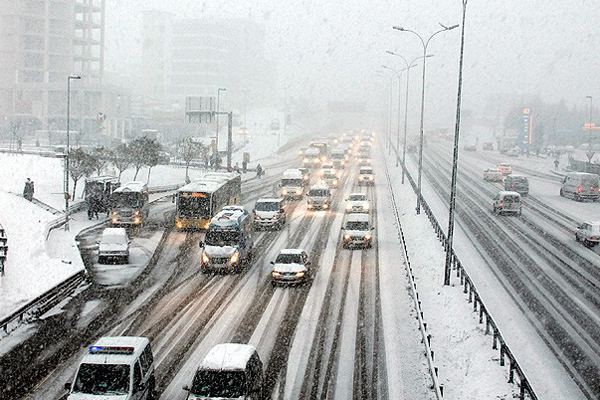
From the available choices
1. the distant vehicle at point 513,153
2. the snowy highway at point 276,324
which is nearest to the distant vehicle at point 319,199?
the snowy highway at point 276,324

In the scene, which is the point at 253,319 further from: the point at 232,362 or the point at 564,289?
the point at 564,289

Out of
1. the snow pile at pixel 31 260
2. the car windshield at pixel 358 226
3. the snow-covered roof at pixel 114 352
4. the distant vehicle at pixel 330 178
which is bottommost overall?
the snow pile at pixel 31 260

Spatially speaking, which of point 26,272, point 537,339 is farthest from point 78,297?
point 537,339

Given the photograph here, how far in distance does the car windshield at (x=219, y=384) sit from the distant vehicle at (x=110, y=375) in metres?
1.33

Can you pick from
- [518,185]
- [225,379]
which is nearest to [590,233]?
[518,185]

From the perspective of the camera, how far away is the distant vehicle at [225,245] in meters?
28.2

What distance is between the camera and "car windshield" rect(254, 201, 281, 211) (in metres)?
39.3

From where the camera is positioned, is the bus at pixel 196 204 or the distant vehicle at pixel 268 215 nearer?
the bus at pixel 196 204

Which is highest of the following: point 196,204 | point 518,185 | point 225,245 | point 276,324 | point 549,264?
point 518,185

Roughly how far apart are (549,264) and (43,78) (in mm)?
123417

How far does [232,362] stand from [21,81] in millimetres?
133137

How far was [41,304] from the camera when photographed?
2247cm

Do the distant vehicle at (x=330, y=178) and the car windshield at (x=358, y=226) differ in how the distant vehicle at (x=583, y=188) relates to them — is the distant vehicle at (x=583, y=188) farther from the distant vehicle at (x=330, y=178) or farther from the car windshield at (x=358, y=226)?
the car windshield at (x=358, y=226)

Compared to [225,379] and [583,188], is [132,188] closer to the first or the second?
[225,379]
